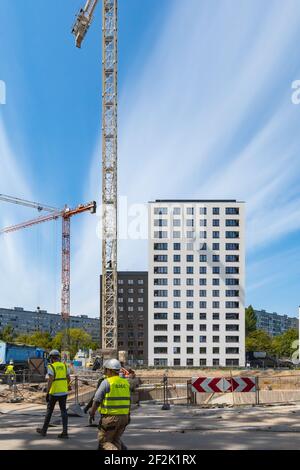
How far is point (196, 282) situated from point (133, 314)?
48.3 feet

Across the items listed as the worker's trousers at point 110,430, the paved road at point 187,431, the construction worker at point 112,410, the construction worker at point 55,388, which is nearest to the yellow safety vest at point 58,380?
the construction worker at point 55,388

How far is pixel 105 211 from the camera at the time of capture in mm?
86812

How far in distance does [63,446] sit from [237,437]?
3754mm

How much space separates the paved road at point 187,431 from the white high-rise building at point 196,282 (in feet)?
264

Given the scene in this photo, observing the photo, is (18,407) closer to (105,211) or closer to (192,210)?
(105,211)

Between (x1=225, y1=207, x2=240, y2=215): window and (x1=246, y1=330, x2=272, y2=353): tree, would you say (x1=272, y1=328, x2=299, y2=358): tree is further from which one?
(x1=225, y1=207, x2=240, y2=215): window

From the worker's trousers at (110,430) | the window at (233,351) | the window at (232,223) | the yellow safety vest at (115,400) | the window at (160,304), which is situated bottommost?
the window at (233,351)

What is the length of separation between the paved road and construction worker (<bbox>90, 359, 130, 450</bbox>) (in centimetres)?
294

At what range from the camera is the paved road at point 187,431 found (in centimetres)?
1086

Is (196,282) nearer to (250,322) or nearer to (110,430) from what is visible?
(250,322)

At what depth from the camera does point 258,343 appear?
116 m

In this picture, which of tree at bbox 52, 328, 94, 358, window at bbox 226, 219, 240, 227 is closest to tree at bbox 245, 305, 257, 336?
window at bbox 226, 219, 240, 227

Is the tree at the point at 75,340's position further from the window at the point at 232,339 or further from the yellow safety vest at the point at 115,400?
the yellow safety vest at the point at 115,400
